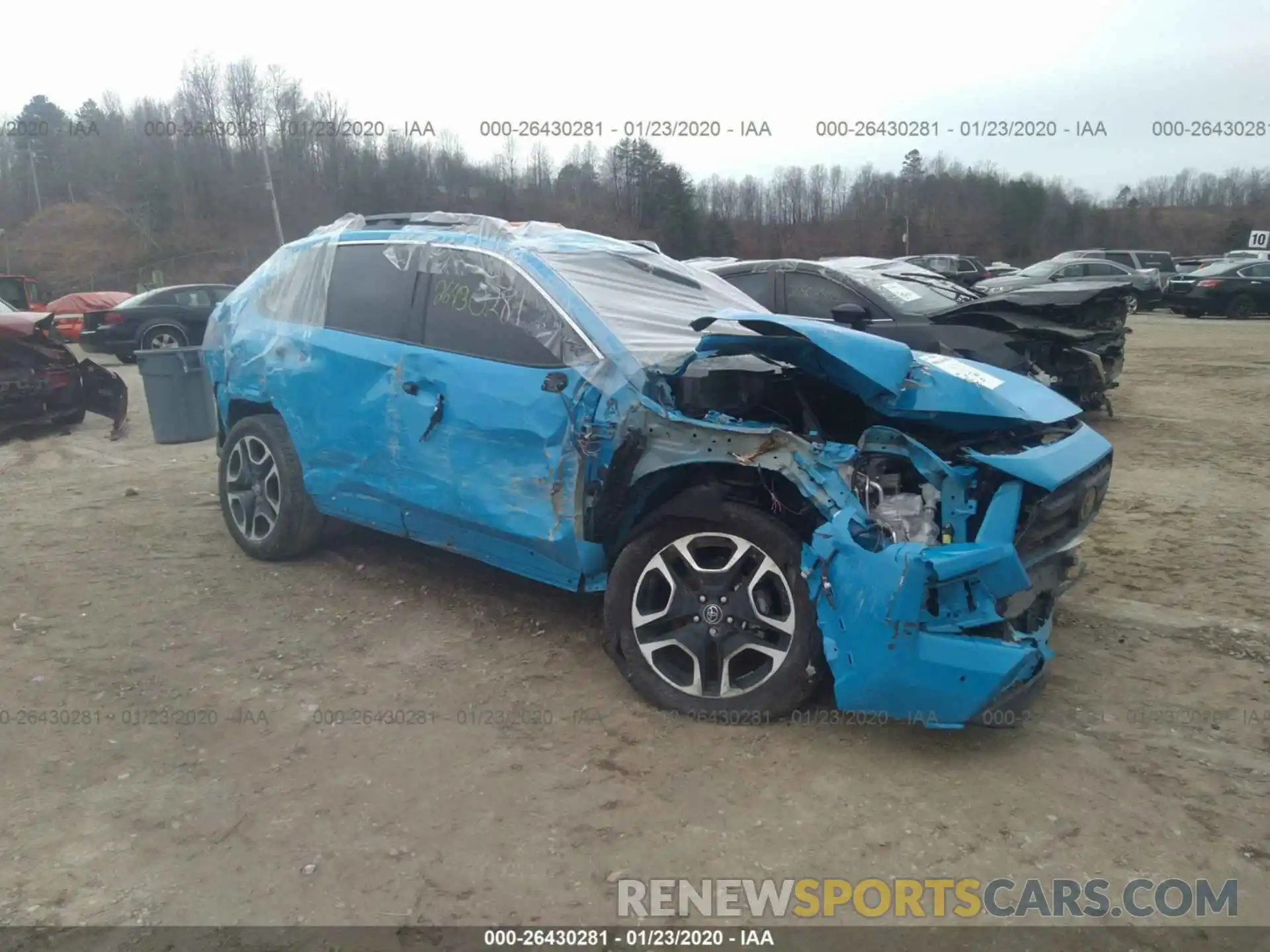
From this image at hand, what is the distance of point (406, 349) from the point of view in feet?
14.8

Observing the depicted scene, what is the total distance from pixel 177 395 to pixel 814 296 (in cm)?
609

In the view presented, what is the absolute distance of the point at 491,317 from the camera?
13.9 ft

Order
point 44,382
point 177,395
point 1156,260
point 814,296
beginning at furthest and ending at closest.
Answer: point 1156,260 < point 44,382 < point 177,395 < point 814,296

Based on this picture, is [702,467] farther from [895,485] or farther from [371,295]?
[371,295]

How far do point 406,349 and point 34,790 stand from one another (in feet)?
7.57

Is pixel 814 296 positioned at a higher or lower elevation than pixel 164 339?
higher

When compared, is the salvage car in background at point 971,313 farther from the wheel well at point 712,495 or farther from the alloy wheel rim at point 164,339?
the alloy wheel rim at point 164,339

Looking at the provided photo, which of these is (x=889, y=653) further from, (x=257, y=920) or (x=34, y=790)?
(x=34, y=790)

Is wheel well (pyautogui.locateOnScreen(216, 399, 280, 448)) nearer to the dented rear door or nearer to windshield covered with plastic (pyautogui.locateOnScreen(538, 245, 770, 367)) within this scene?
the dented rear door

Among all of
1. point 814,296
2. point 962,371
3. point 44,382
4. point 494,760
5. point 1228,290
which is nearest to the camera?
point 494,760

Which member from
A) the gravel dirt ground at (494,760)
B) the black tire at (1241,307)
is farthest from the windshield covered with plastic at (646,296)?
the black tire at (1241,307)

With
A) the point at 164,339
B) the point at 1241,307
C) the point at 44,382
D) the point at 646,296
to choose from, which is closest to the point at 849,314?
the point at 646,296

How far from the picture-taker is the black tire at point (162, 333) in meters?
16.6

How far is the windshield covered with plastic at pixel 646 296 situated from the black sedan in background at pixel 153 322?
547 inches
